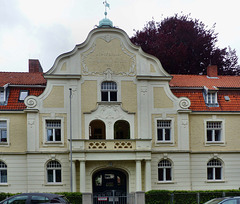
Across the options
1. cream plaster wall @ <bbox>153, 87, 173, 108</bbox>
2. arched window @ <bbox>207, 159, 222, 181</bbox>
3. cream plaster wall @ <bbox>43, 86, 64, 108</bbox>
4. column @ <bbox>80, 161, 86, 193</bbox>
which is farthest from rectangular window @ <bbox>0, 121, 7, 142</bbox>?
arched window @ <bbox>207, 159, 222, 181</bbox>

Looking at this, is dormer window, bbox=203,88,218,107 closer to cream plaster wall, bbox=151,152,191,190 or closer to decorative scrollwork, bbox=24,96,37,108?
cream plaster wall, bbox=151,152,191,190

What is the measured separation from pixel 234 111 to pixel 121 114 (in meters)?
9.03

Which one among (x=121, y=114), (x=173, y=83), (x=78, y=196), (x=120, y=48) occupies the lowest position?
(x=78, y=196)

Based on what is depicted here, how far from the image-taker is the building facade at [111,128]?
34062 millimetres

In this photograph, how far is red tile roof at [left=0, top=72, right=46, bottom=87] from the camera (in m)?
36.7

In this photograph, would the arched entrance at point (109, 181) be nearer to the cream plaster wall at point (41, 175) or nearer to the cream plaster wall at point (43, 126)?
the cream plaster wall at point (41, 175)

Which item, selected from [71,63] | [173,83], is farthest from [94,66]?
[173,83]

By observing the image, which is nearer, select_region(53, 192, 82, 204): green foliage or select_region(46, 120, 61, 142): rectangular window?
select_region(53, 192, 82, 204): green foliage

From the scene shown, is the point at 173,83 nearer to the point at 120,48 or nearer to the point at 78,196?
the point at 120,48

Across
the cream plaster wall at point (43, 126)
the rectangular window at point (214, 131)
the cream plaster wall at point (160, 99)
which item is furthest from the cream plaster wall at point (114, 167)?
the rectangular window at point (214, 131)

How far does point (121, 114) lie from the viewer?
115ft

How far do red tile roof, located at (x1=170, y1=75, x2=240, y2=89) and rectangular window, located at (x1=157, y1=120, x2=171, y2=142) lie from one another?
11.5ft

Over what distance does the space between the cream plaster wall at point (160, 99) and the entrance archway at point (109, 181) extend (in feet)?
19.7

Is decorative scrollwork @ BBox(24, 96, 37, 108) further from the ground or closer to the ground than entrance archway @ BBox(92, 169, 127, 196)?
further from the ground
